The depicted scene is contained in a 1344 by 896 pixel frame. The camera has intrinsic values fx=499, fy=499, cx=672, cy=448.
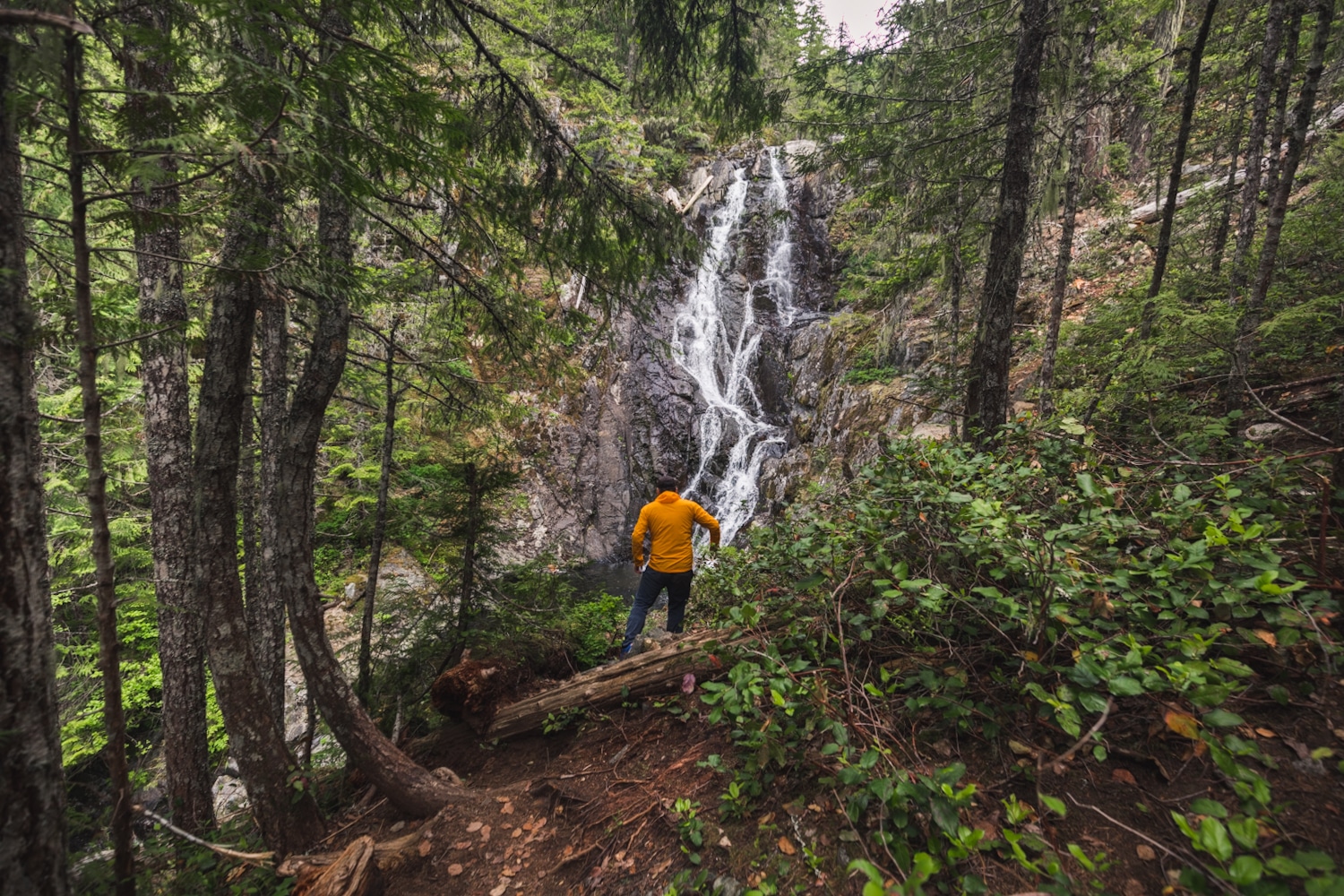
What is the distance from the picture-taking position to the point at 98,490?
1.80m

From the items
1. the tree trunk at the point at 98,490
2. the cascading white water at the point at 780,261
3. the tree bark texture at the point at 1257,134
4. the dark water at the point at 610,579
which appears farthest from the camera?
the cascading white water at the point at 780,261

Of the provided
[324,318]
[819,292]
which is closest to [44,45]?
[324,318]

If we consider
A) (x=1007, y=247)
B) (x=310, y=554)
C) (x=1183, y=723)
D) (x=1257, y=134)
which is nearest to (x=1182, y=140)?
(x=1257, y=134)

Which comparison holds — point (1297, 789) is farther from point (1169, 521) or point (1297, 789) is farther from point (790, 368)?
point (790, 368)

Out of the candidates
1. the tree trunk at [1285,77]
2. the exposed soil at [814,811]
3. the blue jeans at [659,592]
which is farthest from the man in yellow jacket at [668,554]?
the tree trunk at [1285,77]

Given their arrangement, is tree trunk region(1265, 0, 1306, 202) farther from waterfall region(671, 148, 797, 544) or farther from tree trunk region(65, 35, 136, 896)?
waterfall region(671, 148, 797, 544)

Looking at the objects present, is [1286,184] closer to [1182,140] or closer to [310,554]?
[1182,140]

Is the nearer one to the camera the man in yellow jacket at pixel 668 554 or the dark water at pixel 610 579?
the man in yellow jacket at pixel 668 554

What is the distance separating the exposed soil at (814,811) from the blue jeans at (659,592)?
133cm

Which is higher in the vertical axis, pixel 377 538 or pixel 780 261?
pixel 780 261

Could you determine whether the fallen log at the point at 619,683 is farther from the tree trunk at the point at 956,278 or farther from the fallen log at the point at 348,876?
the tree trunk at the point at 956,278

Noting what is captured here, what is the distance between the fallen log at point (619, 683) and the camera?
12.6 ft

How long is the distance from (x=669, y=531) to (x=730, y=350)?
14.1m

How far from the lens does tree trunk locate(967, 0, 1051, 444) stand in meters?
4.30
